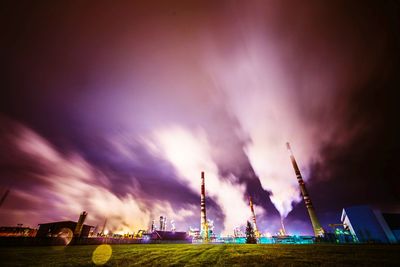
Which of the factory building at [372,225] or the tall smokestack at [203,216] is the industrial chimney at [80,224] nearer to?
the tall smokestack at [203,216]

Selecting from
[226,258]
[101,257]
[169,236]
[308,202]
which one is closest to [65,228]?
[169,236]

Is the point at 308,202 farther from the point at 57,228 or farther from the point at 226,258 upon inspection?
the point at 57,228

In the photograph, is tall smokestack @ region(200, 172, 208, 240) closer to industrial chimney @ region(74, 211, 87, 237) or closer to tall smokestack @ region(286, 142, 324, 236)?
tall smokestack @ region(286, 142, 324, 236)

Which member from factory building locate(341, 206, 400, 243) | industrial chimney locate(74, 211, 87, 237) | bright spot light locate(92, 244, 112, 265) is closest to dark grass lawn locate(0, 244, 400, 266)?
bright spot light locate(92, 244, 112, 265)

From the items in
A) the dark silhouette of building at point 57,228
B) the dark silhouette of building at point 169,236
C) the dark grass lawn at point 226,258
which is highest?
the dark silhouette of building at point 57,228

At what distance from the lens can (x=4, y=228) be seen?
59.2m

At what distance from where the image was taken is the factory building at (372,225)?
42719mm

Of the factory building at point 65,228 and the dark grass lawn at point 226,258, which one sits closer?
the dark grass lawn at point 226,258

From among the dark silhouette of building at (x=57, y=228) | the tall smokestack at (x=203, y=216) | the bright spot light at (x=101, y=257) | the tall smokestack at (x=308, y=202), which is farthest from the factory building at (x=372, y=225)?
the dark silhouette of building at (x=57, y=228)

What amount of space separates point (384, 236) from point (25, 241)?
8062cm

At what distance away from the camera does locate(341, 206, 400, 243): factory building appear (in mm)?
42719

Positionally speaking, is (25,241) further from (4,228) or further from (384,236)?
(384,236)

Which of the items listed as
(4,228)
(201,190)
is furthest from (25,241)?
(201,190)

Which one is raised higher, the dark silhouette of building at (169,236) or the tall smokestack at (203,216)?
the tall smokestack at (203,216)
